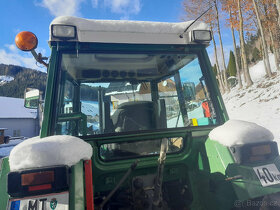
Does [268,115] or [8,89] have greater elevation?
[8,89]

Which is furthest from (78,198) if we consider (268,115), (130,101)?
(268,115)

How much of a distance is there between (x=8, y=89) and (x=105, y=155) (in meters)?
71.0

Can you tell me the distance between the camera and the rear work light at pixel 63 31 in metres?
1.66

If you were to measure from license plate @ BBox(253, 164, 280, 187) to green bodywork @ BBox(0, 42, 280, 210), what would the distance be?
26 mm

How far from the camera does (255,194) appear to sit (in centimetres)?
139

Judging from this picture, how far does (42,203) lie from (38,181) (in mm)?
129

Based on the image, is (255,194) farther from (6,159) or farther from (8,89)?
(8,89)

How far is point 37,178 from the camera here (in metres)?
1.16

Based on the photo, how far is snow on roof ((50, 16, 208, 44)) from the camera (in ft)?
5.77

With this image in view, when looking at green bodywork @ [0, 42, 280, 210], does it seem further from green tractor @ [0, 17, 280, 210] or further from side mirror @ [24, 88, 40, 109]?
side mirror @ [24, 88, 40, 109]

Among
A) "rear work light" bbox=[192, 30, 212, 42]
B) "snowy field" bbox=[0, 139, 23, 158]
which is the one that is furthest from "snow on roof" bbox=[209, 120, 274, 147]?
"snowy field" bbox=[0, 139, 23, 158]

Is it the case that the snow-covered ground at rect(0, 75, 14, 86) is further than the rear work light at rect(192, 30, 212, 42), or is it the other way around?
the snow-covered ground at rect(0, 75, 14, 86)

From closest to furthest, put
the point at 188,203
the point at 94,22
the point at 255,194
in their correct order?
1. the point at 255,194
2. the point at 94,22
3. the point at 188,203

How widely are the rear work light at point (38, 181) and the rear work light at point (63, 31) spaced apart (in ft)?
3.37
